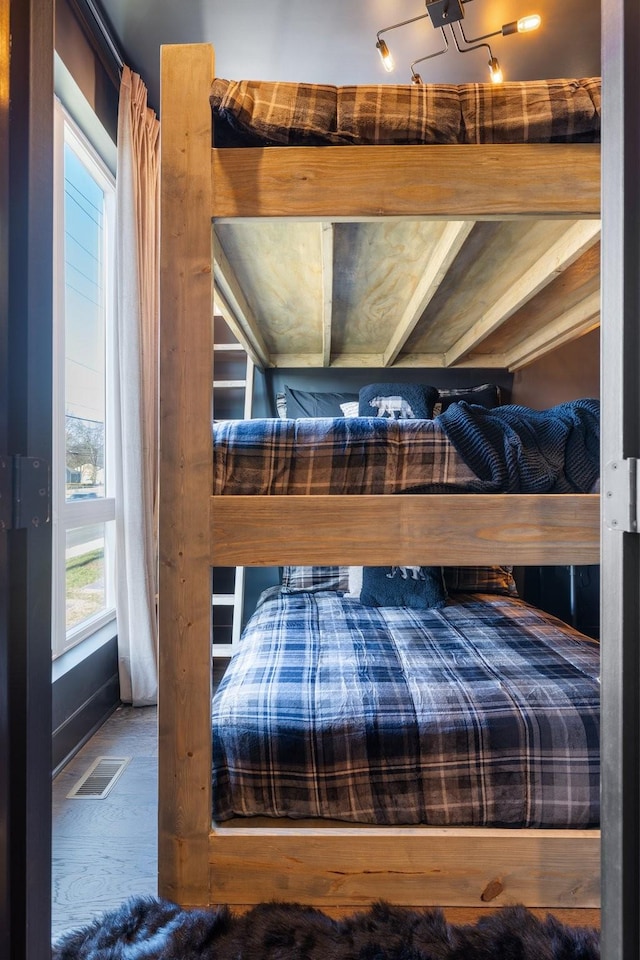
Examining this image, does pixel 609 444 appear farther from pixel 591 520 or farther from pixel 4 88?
pixel 4 88

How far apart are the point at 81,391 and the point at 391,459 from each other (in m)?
1.56

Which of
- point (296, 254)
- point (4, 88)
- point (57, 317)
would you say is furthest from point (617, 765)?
point (57, 317)


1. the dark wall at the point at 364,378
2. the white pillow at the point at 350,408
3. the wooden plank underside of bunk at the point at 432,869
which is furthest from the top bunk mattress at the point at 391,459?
the dark wall at the point at 364,378

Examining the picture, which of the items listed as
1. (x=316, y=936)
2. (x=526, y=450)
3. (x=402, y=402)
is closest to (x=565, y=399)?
(x=402, y=402)

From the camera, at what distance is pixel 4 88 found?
2.25 ft

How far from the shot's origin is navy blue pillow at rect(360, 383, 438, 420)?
2.50 m

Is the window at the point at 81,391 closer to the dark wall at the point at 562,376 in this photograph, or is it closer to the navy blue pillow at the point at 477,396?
the navy blue pillow at the point at 477,396

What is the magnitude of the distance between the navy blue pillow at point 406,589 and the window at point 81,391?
117 centimetres

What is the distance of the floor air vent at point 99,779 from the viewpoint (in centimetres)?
167

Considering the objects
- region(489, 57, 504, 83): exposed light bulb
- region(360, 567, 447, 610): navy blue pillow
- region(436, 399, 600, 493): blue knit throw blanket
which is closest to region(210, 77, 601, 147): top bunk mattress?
region(436, 399, 600, 493): blue knit throw blanket

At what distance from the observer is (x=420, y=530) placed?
1141mm

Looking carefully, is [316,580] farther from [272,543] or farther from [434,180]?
[434,180]

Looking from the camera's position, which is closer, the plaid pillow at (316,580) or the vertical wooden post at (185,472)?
the vertical wooden post at (185,472)

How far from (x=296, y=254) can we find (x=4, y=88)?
1.11 metres
